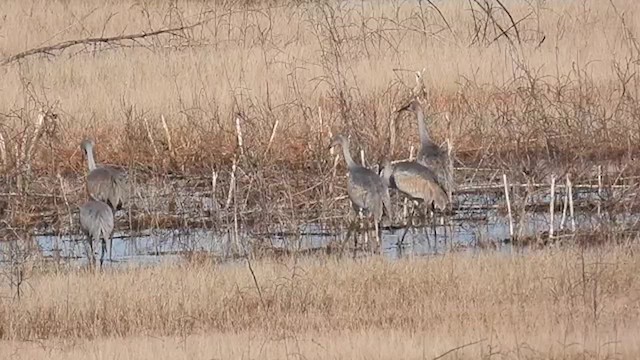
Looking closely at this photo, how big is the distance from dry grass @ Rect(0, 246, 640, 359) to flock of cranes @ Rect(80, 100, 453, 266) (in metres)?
1.04

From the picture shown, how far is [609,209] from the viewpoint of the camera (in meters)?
9.96

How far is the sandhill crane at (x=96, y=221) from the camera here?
31.2 feet

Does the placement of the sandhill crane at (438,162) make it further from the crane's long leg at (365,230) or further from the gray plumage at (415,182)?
the crane's long leg at (365,230)

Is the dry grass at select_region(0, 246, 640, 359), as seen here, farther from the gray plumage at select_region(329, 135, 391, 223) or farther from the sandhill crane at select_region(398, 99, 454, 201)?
the sandhill crane at select_region(398, 99, 454, 201)

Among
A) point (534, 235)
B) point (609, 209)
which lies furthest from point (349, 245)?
point (609, 209)

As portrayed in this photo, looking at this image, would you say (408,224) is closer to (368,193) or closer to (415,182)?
(415,182)

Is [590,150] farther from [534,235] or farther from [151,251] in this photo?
[151,251]

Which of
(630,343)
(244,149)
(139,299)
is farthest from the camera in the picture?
(244,149)

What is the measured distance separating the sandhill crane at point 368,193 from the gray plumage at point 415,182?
9.7 inches

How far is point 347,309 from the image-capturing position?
293 inches

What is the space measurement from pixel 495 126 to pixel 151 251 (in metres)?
3.49

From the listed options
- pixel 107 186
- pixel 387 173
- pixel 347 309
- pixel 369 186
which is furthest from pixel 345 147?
pixel 347 309

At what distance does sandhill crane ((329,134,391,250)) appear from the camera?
32.1ft

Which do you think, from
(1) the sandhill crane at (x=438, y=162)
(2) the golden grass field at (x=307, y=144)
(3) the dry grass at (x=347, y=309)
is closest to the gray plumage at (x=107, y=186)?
(2) the golden grass field at (x=307, y=144)
